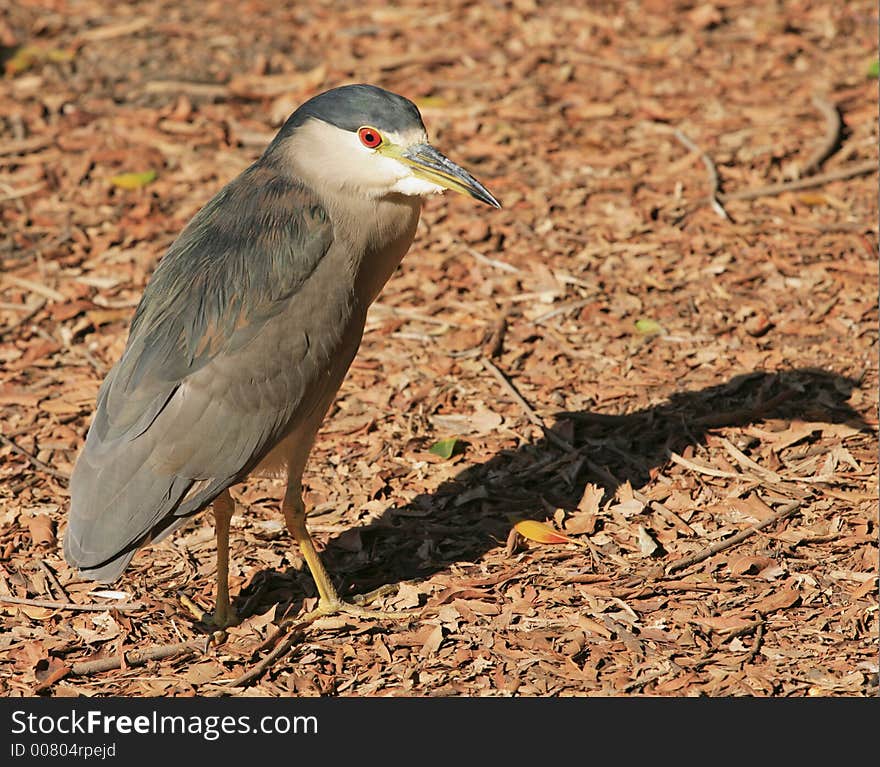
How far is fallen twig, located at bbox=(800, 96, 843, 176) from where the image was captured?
26.4 feet

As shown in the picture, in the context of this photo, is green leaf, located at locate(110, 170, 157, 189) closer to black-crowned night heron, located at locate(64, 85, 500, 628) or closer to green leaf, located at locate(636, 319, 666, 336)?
black-crowned night heron, located at locate(64, 85, 500, 628)

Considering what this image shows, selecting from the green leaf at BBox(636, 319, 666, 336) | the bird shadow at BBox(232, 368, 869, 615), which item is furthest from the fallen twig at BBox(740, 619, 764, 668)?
the green leaf at BBox(636, 319, 666, 336)

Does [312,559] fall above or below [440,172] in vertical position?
below

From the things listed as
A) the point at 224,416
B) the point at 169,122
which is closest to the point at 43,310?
the point at 169,122

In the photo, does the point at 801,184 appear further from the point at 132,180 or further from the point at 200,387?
the point at 200,387

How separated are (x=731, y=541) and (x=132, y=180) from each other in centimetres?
498

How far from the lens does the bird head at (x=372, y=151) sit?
5.10 m

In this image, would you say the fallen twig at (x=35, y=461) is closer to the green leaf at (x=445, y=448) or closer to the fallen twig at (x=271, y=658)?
the fallen twig at (x=271, y=658)

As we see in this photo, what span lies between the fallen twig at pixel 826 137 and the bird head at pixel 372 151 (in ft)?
12.3

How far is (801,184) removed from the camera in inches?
311

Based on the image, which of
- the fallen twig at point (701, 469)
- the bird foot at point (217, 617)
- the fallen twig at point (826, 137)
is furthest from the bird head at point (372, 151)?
the fallen twig at point (826, 137)

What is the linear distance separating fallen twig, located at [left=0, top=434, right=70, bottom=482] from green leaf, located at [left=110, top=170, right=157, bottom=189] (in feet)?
8.50

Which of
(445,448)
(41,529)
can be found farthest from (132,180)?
(445,448)

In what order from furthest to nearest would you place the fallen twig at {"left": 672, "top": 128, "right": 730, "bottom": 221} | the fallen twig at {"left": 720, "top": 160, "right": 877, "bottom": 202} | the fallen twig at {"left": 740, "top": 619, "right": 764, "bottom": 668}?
1. the fallen twig at {"left": 720, "top": 160, "right": 877, "bottom": 202}
2. the fallen twig at {"left": 672, "top": 128, "right": 730, "bottom": 221}
3. the fallen twig at {"left": 740, "top": 619, "right": 764, "bottom": 668}
